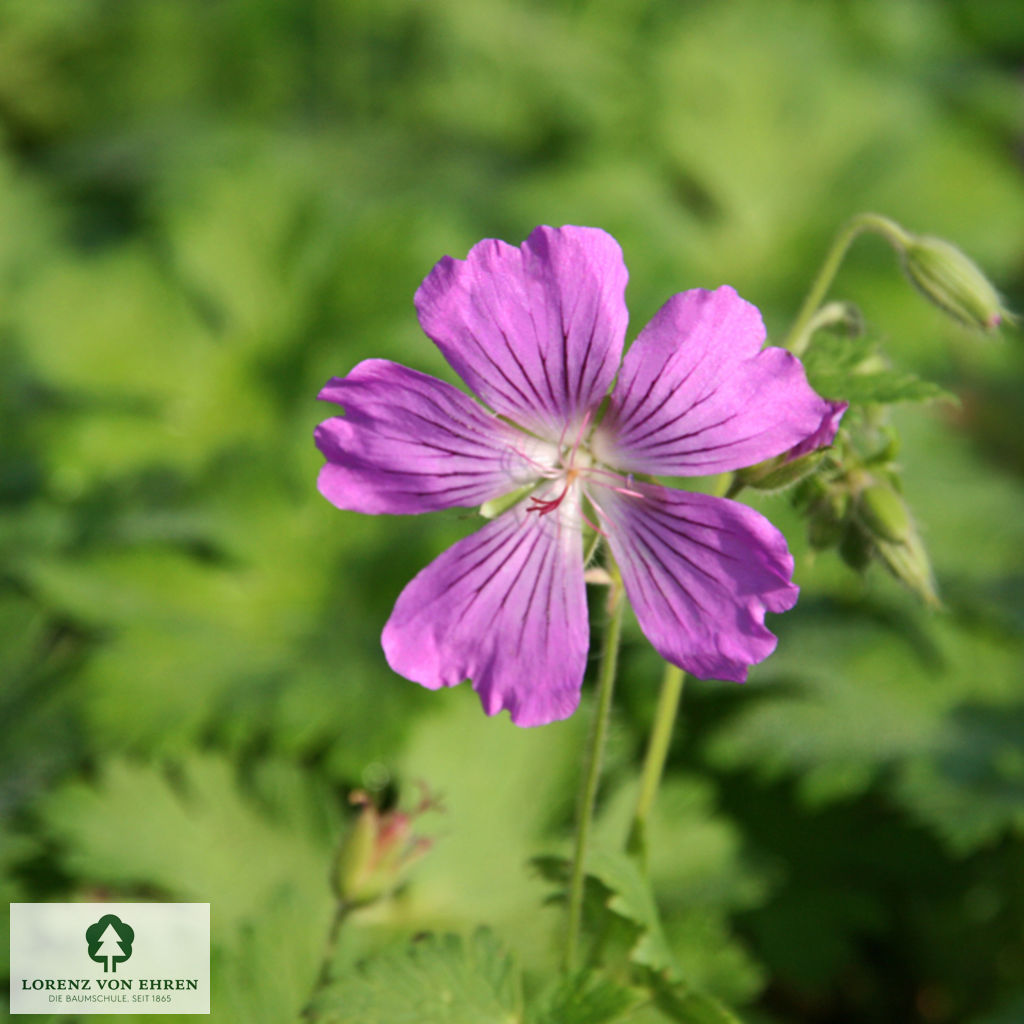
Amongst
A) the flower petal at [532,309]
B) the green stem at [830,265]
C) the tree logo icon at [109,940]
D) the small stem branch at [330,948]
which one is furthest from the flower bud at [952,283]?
the tree logo icon at [109,940]

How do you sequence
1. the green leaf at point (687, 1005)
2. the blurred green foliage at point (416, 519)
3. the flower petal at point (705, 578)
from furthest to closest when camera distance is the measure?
the blurred green foliage at point (416, 519) < the green leaf at point (687, 1005) < the flower petal at point (705, 578)

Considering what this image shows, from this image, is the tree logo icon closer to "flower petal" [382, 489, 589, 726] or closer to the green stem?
"flower petal" [382, 489, 589, 726]

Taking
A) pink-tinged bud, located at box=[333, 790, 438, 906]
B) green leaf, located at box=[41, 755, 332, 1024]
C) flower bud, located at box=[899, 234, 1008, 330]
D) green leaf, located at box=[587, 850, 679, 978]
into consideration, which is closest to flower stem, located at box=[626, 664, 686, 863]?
green leaf, located at box=[587, 850, 679, 978]

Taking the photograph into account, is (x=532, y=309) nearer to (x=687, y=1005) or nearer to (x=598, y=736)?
(x=598, y=736)

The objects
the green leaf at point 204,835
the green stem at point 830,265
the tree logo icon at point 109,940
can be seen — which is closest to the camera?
the green stem at point 830,265

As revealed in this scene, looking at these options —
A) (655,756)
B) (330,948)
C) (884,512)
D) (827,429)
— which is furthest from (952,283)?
(330,948)

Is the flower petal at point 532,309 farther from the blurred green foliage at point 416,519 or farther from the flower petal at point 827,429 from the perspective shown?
the blurred green foliage at point 416,519

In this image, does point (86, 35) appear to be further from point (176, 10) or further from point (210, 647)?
point (210, 647)
